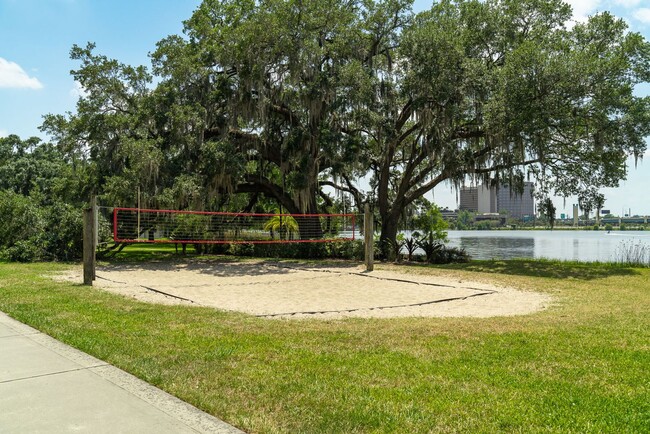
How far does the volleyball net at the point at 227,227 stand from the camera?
664 inches

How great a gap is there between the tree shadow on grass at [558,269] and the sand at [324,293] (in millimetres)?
3087

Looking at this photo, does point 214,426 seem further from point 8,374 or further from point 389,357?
point 8,374

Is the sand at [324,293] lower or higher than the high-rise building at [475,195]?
lower

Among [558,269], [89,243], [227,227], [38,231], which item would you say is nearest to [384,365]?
Answer: [89,243]

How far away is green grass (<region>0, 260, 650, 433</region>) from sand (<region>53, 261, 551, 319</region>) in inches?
30.9

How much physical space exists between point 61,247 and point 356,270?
10058 millimetres

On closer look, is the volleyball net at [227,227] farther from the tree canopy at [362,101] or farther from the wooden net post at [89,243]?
the wooden net post at [89,243]

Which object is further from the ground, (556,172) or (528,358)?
(556,172)

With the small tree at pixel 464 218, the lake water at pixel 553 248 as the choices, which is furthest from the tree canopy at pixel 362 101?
the small tree at pixel 464 218

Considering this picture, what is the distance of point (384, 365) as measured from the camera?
394cm

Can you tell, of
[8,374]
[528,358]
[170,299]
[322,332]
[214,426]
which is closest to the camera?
[214,426]

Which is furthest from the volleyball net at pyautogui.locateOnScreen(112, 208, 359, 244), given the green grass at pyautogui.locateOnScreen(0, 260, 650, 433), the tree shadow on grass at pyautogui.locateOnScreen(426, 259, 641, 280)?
the green grass at pyautogui.locateOnScreen(0, 260, 650, 433)

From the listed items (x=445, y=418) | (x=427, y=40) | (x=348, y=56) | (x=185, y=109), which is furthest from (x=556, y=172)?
(x=445, y=418)

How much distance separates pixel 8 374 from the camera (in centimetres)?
385
